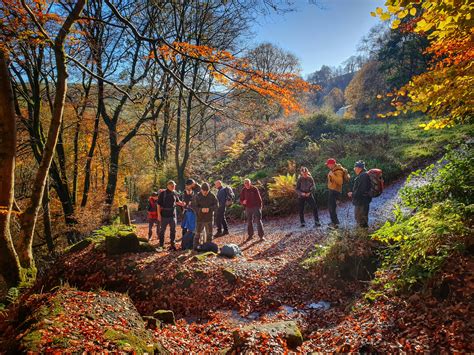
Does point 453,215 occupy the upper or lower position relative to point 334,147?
lower

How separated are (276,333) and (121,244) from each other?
483 centimetres

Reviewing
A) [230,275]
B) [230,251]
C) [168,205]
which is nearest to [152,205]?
[168,205]

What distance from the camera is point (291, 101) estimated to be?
548 centimetres

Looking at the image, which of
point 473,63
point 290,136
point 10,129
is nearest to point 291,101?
point 473,63

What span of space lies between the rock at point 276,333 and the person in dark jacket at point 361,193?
12.2 ft

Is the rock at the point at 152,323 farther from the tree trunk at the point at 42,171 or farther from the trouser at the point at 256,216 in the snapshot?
the trouser at the point at 256,216

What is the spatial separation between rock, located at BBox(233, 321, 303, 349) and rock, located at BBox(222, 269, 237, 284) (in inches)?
80.1

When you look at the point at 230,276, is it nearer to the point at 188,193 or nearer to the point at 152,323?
the point at 152,323

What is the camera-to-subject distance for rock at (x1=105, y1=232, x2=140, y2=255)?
732 cm

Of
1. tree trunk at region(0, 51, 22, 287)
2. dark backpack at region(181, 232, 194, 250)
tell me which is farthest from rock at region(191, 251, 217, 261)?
tree trunk at region(0, 51, 22, 287)

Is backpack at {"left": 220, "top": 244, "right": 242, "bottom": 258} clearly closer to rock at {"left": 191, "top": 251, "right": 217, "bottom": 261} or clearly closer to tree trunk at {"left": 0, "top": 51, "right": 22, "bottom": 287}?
rock at {"left": 191, "top": 251, "right": 217, "bottom": 261}

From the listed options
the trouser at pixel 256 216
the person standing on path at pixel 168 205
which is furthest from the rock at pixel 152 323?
the trouser at pixel 256 216

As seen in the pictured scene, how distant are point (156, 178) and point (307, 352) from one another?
1790 centimetres

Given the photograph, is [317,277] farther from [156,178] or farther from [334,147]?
[156,178]
